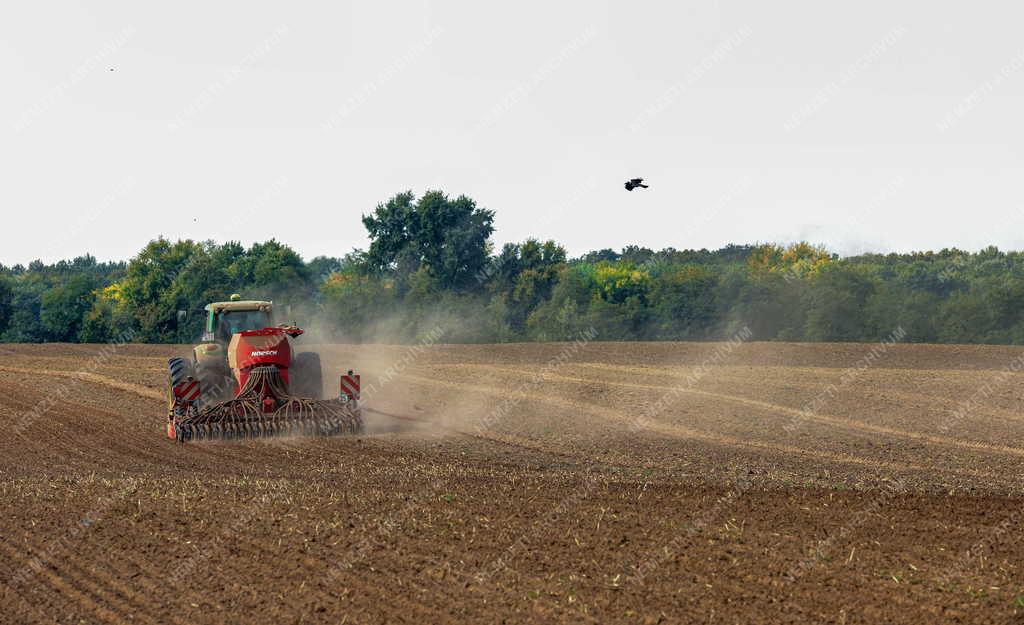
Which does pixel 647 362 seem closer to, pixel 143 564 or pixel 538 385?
pixel 538 385

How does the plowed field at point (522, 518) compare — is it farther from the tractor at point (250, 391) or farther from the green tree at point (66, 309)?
the green tree at point (66, 309)

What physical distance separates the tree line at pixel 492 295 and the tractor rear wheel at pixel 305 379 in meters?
30.1

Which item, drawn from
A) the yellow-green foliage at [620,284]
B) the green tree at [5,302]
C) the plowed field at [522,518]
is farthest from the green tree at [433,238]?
the plowed field at [522,518]

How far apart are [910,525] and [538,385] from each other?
19.8 m

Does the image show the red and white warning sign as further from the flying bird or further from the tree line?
the tree line

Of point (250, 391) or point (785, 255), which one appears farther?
point (785, 255)

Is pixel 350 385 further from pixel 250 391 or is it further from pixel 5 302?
pixel 5 302

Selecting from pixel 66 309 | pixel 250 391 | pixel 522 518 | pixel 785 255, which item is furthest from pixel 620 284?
pixel 522 518

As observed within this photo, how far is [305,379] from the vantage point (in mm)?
19984

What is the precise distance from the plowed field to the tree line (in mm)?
27475

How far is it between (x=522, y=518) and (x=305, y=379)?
32.8ft

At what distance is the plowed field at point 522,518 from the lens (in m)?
8.16

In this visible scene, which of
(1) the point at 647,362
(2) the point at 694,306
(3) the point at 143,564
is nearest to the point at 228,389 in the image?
(3) the point at 143,564

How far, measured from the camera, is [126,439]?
18.7 metres
